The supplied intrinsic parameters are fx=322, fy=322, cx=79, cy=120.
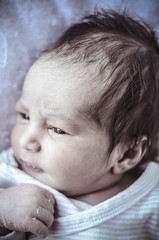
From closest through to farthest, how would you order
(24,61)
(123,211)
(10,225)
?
(10,225), (123,211), (24,61)

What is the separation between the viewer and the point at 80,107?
0.72 m

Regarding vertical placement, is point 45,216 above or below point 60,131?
below

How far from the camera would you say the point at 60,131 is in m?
Answer: 0.74

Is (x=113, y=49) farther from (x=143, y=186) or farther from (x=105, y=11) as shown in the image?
(x=143, y=186)

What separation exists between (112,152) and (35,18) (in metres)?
0.41

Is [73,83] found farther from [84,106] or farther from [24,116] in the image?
[24,116]

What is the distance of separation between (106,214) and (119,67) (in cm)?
35

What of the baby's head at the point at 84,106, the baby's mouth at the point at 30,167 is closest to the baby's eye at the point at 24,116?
the baby's head at the point at 84,106

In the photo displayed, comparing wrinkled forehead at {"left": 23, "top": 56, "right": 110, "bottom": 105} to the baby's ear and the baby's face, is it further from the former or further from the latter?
the baby's ear

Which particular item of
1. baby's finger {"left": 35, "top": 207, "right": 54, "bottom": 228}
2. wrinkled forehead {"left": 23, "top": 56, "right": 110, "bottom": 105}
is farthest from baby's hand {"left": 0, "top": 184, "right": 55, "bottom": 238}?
wrinkled forehead {"left": 23, "top": 56, "right": 110, "bottom": 105}

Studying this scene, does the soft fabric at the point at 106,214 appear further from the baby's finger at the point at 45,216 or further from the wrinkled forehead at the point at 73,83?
the wrinkled forehead at the point at 73,83

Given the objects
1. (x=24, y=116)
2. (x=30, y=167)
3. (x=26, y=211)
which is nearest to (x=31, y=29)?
(x=24, y=116)

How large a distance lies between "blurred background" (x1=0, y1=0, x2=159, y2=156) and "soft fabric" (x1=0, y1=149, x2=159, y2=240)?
0.14 meters

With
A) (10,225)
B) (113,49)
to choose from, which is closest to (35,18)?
(113,49)
